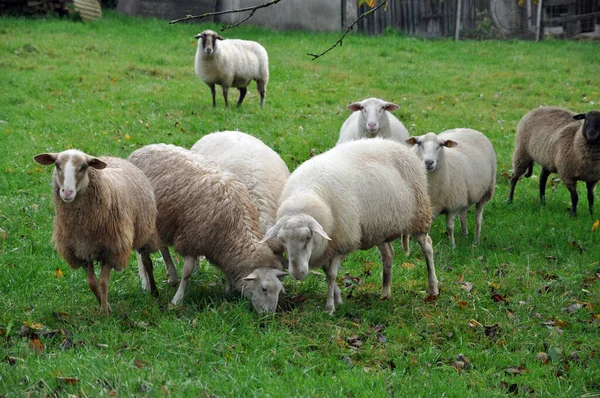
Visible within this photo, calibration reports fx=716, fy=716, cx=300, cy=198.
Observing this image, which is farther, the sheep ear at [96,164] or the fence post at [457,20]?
the fence post at [457,20]

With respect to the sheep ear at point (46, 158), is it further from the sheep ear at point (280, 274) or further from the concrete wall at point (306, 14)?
the concrete wall at point (306, 14)

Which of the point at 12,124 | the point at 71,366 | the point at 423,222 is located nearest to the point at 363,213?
the point at 423,222

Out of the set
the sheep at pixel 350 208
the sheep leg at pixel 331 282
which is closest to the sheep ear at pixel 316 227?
the sheep at pixel 350 208

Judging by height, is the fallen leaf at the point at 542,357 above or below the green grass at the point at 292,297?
below

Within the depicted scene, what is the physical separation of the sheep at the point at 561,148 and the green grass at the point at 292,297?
317 mm

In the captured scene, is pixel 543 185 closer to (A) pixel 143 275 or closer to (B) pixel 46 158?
(A) pixel 143 275

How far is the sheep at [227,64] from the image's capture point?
1282 cm

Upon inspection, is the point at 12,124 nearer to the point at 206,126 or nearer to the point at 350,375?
the point at 206,126

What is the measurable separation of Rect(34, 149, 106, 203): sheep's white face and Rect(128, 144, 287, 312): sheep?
955 mm

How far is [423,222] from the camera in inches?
248

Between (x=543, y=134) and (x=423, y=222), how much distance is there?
4141mm

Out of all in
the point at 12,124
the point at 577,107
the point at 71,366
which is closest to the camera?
the point at 71,366

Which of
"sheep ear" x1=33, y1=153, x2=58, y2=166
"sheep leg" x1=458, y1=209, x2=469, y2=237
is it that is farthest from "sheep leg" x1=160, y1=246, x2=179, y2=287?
"sheep leg" x1=458, y1=209, x2=469, y2=237

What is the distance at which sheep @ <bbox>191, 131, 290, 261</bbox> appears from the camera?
6.29 m
